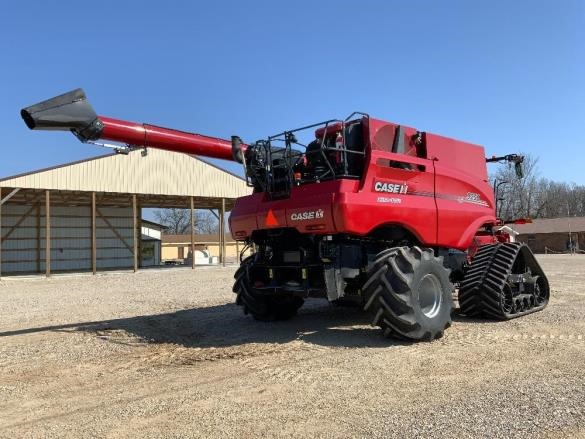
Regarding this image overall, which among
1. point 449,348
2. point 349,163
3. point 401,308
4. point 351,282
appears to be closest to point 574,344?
point 449,348

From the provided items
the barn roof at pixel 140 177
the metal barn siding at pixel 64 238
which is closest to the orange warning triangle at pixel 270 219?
the barn roof at pixel 140 177

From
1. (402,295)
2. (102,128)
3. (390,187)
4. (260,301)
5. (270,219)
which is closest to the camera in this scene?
(102,128)

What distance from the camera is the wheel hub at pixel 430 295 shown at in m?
7.74

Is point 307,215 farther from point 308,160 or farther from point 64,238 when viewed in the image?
point 64,238

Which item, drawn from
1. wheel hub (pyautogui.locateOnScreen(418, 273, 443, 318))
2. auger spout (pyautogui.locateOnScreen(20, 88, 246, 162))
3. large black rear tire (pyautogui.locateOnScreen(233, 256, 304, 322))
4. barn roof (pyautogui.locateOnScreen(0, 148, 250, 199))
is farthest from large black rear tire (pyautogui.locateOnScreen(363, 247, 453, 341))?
barn roof (pyautogui.locateOnScreen(0, 148, 250, 199))

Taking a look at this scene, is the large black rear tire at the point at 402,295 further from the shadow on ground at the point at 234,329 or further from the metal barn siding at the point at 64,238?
the metal barn siding at the point at 64,238

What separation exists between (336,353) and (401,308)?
3.56ft

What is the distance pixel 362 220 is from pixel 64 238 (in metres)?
28.1

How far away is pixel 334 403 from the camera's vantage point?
188 inches

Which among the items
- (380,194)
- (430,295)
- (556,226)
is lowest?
(430,295)

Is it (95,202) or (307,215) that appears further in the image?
(95,202)

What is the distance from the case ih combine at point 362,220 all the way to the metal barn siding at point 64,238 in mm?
24949

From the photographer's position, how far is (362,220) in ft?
24.0

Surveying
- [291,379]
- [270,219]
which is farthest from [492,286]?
[291,379]
